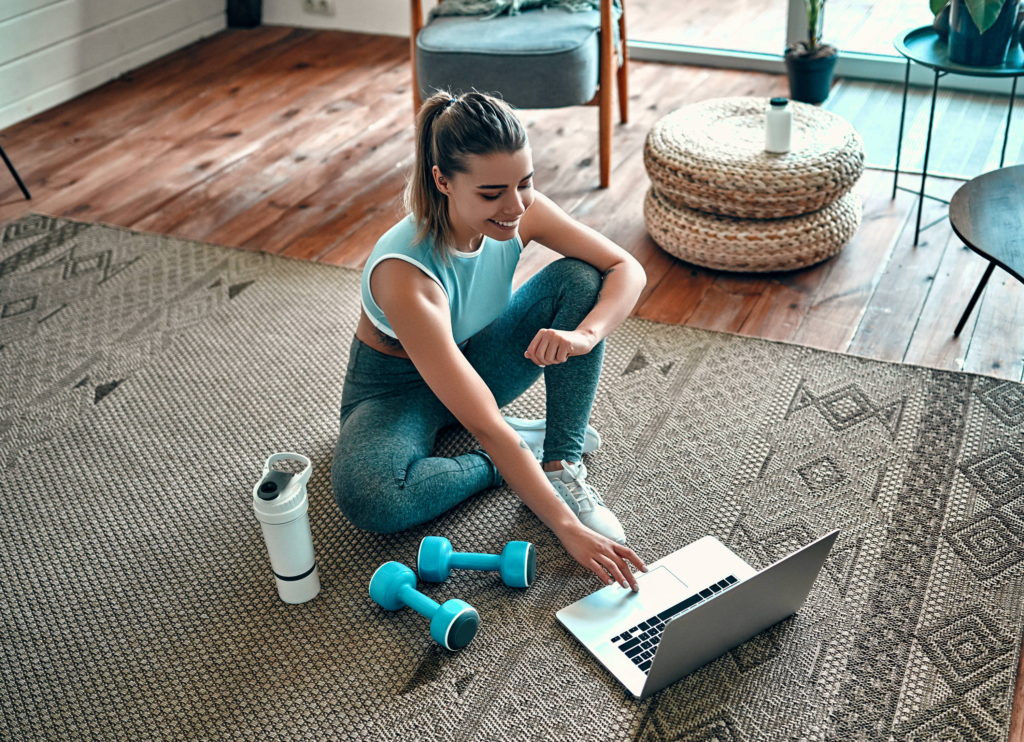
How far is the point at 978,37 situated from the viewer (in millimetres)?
2297

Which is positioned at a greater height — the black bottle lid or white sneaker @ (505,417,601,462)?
the black bottle lid

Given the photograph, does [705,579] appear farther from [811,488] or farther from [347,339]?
[347,339]

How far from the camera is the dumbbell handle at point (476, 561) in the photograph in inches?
66.1

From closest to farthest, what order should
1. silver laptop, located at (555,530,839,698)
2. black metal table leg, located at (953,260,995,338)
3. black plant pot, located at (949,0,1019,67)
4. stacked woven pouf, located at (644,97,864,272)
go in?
silver laptop, located at (555,530,839,698) < black metal table leg, located at (953,260,995,338) < black plant pot, located at (949,0,1019,67) < stacked woven pouf, located at (644,97,864,272)

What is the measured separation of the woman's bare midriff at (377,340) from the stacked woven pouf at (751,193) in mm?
977

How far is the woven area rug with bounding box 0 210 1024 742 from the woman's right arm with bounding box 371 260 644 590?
6.4 inches

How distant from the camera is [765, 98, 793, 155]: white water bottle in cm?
241

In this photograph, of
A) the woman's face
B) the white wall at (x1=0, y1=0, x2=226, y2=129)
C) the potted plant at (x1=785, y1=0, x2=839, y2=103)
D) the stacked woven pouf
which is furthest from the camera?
the white wall at (x1=0, y1=0, x2=226, y2=129)

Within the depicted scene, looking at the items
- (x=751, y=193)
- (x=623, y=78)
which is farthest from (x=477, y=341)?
(x=623, y=78)

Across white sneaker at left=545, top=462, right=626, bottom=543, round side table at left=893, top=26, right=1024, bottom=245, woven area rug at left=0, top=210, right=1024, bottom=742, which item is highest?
round side table at left=893, top=26, right=1024, bottom=245

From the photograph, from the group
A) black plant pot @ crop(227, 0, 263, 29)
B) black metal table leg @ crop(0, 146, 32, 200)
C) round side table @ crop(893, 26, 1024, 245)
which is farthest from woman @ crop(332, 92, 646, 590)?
black plant pot @ crop(227, 0, 263, 29)

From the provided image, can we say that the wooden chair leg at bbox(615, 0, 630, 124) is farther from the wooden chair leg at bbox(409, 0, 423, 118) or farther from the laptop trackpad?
the laptop trackpad

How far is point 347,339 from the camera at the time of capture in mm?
2393

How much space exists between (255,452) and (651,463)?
2.57 ft
